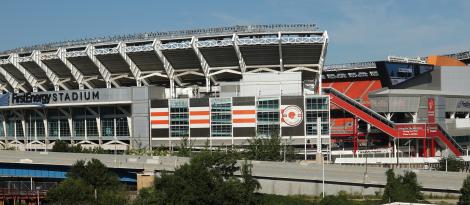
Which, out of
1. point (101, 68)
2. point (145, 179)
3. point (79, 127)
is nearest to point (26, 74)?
point (79, 127)

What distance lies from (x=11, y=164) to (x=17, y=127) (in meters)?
47.0

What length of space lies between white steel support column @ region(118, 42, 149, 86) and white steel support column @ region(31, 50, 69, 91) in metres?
16.5

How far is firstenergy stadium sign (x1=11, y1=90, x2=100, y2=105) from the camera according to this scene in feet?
324

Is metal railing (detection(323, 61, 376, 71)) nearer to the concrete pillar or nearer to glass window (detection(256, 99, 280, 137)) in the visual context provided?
glass window (detection(256, 99, 280, 137))

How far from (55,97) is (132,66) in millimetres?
13769

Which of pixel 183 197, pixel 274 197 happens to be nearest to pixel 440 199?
pixel 274 197

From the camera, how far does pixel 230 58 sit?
95.5 meters

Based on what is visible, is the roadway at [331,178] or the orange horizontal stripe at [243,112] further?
the orange horizontal stripe at [243,112]

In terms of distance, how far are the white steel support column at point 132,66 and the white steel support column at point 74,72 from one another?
10786 millimetres

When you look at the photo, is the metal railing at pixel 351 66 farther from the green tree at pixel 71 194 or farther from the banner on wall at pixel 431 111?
the green tree at pixel 71 194

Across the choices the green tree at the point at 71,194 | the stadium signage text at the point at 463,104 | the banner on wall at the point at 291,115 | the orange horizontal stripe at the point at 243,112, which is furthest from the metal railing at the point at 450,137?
the green tree at the point at 71,194

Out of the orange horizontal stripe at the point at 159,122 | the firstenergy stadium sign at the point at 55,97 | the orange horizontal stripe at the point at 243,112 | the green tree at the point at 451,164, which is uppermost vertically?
the firstenergy stadium sign at the point at 55,97

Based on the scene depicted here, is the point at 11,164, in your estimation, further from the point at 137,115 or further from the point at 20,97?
the point at 20,97

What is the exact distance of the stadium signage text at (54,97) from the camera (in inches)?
3888
